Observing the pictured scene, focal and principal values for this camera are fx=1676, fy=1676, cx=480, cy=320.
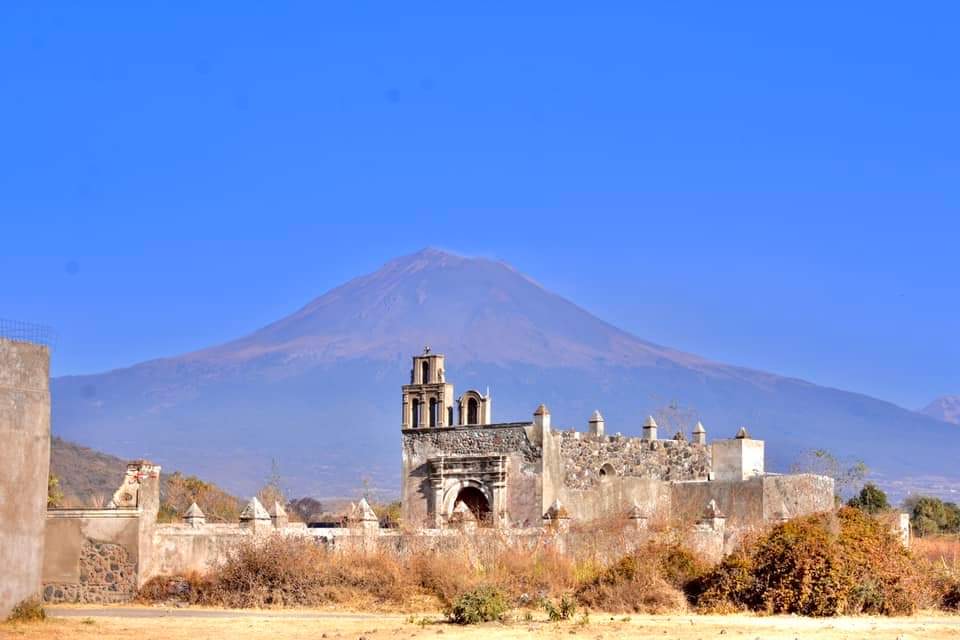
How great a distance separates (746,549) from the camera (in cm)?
3159

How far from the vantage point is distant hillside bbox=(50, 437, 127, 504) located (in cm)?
8488

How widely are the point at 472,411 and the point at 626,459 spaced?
505 centimetres

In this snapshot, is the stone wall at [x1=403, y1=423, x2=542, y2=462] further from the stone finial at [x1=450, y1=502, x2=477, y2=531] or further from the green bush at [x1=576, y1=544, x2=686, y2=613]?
the green bush at [x1=576, y1=544, x2=686, y2=613]

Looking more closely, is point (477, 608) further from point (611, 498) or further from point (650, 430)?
point (650, 430)

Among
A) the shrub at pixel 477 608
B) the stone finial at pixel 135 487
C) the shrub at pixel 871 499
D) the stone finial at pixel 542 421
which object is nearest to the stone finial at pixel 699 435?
the stone finial at pixel 542 421

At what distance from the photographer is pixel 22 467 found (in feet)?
86.7

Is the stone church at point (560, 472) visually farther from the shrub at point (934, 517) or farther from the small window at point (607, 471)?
the shrub at point (934, 517)

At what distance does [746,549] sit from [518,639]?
292 inches

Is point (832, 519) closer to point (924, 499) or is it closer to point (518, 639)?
point (518, 639)

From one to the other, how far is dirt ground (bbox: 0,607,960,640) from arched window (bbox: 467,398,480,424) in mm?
22553

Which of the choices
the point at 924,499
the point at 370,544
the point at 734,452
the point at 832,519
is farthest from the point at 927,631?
the point at 924,499

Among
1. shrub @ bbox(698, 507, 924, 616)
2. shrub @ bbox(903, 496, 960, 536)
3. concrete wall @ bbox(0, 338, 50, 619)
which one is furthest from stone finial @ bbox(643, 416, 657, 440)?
concrete wall @ bbox(0, 338, 50, 619)

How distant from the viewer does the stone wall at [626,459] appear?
165 ft

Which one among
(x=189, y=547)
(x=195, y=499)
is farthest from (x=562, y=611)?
(x=195, y=499)
